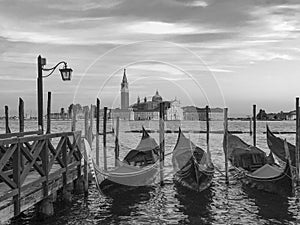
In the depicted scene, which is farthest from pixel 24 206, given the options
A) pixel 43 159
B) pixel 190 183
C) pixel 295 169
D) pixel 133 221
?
pixel 295 169

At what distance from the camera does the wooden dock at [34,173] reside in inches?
250

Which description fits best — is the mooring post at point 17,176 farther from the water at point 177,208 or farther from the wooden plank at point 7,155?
the water at point 177,208

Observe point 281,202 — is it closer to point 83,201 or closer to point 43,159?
point 83,201

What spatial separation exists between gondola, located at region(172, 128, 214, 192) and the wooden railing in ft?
9.68

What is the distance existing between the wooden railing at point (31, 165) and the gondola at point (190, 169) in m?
2.95

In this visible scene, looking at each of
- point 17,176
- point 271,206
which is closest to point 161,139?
point 271,206

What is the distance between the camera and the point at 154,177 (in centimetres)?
1310

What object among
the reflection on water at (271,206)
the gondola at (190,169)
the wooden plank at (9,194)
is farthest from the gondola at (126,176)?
the wooden plank at (9,194)

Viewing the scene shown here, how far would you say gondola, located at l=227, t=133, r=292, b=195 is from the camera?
1048cm

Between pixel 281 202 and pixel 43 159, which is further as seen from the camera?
pixel 281 202

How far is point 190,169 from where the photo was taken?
36.3 feet

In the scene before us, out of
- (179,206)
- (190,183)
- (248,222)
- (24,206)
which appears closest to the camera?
(24,206)

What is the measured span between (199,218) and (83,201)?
9.85 feet

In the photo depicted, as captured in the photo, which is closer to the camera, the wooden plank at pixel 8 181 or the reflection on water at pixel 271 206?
the wooden plank at pixel 8 181
